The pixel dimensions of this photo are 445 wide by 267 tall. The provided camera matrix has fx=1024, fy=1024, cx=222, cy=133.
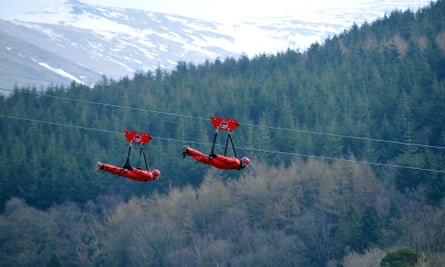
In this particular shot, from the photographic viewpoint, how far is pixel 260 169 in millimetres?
113375

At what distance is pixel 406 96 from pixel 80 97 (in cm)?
6931

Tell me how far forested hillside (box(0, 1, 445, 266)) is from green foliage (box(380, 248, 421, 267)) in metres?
4.38

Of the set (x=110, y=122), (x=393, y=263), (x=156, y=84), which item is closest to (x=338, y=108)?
(x=110, y=122)

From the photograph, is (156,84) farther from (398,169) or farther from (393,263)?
(393,263)

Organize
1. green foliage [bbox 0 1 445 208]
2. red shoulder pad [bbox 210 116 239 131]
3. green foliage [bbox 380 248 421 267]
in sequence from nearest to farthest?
1. red shoulder pad [bbox 210 116 239 131]
2. green foliage [bbox 380 248 421 267]
3. green foliage [bbox 0 1 445 208]

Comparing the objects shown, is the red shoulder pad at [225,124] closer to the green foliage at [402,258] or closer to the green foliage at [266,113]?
the green foliage at [402,258]

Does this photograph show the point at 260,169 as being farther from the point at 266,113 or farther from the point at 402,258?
the point at 402,258

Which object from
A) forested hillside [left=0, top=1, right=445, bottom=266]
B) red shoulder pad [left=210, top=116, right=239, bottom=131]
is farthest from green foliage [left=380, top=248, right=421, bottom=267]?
red shoulder pad [left=210, top=116, right=239, bottom=131]

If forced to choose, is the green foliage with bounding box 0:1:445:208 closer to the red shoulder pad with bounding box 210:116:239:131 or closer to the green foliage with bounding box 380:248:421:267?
the green foliage with bounding box 380:248:421:267

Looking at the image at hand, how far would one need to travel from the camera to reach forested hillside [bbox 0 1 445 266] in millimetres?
91438

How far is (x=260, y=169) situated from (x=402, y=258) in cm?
4978

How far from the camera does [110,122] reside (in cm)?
15838

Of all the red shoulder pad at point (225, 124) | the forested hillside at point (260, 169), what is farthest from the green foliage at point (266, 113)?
the red shoulder pad at point (225, 124)

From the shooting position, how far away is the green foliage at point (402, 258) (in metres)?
63.6
